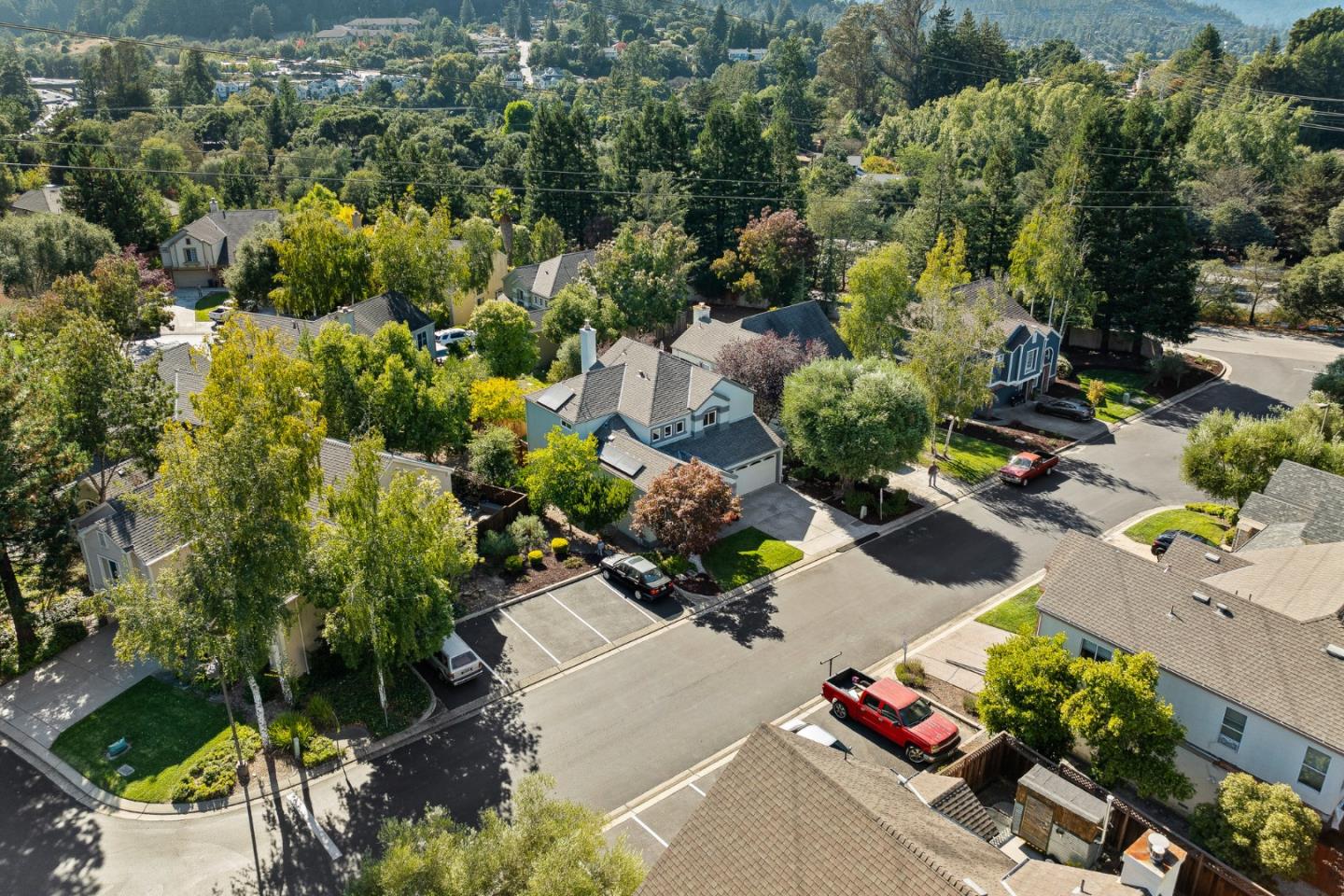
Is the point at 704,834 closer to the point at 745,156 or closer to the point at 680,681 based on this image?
the point at 680,681

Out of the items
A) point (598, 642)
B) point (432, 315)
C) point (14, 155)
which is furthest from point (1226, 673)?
point (14, 155)

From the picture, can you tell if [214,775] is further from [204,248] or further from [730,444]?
[204,248]

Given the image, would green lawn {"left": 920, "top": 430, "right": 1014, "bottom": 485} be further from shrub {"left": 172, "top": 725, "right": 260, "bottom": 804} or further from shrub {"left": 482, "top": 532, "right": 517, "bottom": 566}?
shrub {"left": 172, "top": 725, "right": 260, "bottom": 804}

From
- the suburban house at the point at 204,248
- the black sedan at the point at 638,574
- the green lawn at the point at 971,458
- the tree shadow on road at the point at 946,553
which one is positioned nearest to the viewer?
the black sedan at the point at 638,574

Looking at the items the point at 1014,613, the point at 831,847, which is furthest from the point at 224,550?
the point at 1014,613

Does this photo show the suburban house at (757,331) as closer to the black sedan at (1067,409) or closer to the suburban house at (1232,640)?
the black sedan at (1067,409)

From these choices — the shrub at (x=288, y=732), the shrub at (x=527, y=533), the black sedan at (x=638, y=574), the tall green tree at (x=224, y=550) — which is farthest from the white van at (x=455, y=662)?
the shrub at (x=527, y=533)

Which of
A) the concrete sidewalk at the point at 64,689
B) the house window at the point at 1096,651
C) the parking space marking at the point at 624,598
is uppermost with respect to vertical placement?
the house window at the point at 1096,651
